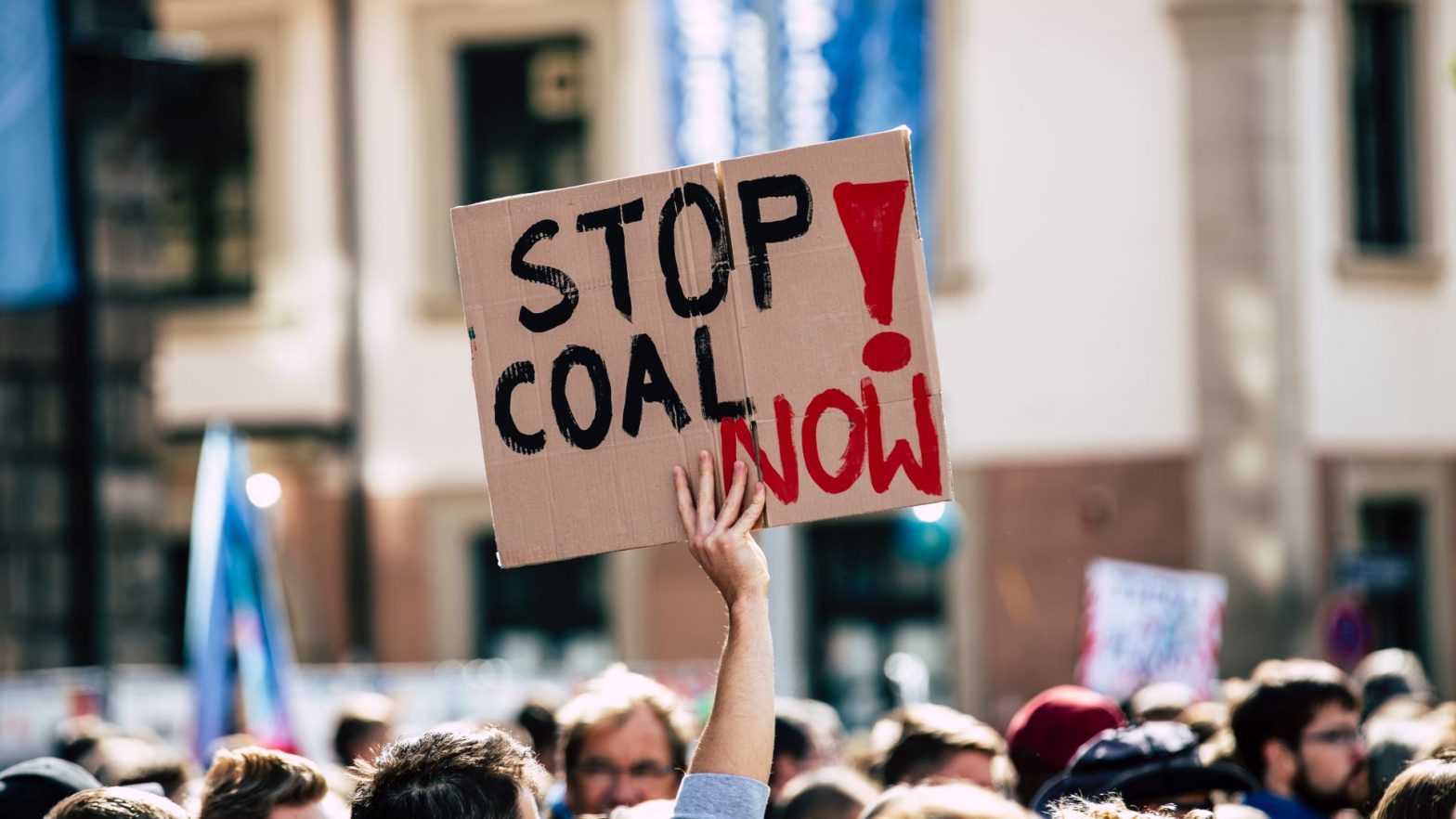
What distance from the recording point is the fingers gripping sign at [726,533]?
3.49 meters

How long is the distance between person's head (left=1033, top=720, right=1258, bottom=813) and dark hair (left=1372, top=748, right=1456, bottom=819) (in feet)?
3.52

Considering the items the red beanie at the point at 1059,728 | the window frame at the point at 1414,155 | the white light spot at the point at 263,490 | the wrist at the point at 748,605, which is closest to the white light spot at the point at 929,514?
the window frame at the point at 1414,155

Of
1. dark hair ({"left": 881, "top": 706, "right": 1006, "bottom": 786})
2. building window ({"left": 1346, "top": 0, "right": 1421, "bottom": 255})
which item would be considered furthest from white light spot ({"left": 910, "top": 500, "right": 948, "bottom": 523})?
dark hair ({"left": 881, "top": 706, "right": 1006, "bottom": 786})

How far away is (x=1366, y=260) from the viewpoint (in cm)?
1670

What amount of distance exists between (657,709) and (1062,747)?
1.04 meters

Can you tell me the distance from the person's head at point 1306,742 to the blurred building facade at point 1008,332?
9491 mm

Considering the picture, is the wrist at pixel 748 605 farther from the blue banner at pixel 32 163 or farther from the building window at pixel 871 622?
the building window at pixel 871 622

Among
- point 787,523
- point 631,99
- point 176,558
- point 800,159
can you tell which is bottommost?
point 176,558

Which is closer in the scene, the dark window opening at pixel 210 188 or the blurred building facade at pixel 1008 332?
the blurred building facade at pixel 1008 332

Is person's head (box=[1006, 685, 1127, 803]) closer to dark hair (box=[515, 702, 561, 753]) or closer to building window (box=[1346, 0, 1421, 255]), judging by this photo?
dark hair (box=[515, 702, 561, 753])

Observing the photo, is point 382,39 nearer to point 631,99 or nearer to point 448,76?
point 448,76

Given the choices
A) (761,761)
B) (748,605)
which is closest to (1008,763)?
(748,605)

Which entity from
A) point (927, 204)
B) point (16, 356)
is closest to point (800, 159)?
point (16, 356)

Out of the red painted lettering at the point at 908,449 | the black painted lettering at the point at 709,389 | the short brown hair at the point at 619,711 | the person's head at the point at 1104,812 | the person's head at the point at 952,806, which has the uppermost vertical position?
the black painted lettering at the point at 709,389
